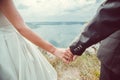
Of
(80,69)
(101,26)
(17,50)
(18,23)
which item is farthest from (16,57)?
(80,69)

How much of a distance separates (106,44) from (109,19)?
5.6 inches

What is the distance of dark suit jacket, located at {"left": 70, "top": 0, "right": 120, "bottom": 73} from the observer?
212 cm

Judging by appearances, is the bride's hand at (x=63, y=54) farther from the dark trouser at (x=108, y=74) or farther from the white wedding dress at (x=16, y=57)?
the dark trouser at (x=108, y=74)

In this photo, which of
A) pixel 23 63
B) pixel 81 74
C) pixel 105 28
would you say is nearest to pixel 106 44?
pixel 105 28

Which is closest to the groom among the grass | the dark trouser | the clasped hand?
the dark trouser

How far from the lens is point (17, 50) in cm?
242

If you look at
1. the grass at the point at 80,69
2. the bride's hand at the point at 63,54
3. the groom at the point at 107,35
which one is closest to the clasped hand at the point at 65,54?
the bride's hand at the point at 63,54

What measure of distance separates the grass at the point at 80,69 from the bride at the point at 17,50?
1.50 m

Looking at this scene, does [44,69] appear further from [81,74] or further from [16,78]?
[81,74]

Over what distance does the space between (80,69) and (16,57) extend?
1.90 meters

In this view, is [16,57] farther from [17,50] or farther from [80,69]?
[80,69]

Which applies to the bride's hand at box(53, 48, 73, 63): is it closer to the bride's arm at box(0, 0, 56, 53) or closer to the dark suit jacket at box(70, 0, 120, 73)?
the bride's arm at box(0, 0, 56, 53)

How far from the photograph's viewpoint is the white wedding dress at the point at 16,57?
234cm

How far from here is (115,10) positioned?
2.11m
